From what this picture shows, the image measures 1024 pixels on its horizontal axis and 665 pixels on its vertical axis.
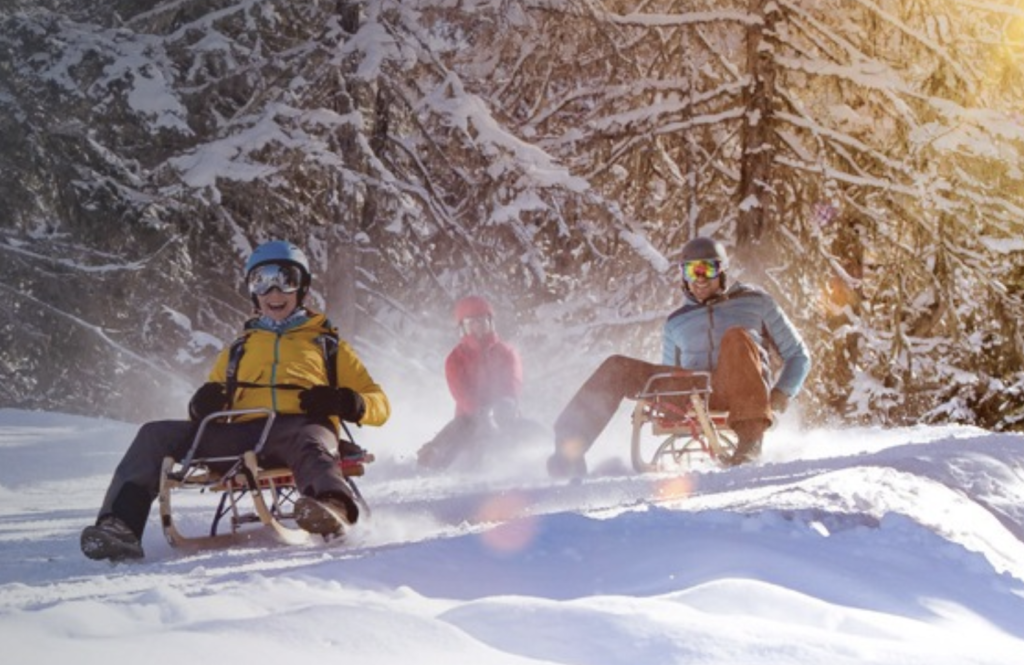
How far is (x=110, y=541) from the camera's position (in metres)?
5.55

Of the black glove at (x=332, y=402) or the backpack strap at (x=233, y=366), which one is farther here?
the backpack strap at (x=233, y=366)

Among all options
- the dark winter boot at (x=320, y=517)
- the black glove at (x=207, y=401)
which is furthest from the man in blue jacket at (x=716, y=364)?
the dark winter boot at (x=320, y=517)

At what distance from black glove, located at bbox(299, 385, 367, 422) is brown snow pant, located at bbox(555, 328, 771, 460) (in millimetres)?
2535

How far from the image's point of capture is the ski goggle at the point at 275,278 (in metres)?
6.90

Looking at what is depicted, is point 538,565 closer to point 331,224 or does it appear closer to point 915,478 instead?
point 915,478

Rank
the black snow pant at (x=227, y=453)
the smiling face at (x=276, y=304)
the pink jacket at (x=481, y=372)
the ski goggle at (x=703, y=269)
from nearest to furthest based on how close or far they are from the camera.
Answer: the black snow pant at (x=227, y=453)
the smiling face at (x=276, y=304)
the ski goggle at (x=703, y=269)
the pink jacket at (x=481, y=372)

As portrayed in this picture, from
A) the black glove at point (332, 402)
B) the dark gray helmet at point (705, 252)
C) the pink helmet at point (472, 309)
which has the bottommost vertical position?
the black glove at point (332, 402)

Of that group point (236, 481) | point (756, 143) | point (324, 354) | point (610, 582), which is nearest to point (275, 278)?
point (324, 354)

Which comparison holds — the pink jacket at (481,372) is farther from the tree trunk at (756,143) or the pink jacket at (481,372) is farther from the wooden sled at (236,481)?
the tree trunk at (756,143)

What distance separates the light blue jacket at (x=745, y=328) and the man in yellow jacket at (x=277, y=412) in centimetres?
297

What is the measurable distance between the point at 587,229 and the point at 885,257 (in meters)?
3.98

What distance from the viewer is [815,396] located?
16.5m

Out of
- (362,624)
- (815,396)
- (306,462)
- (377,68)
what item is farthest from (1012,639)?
(815,396)

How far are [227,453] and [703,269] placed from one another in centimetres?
400
